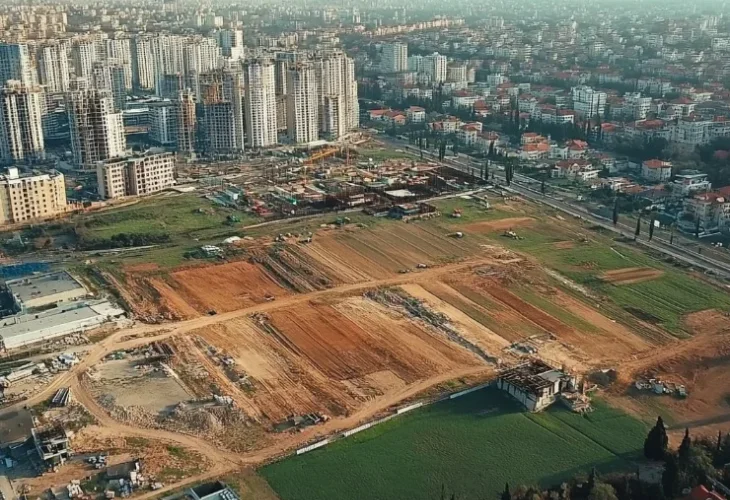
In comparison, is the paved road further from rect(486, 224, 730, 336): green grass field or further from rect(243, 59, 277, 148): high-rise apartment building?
rect(243, 59, 277, 148): high-rise apartment building

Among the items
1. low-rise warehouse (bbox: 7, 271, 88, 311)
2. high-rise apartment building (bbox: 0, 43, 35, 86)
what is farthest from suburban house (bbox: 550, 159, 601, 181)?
high-rise apartment building (bbox: 0, 43, 35, 86)

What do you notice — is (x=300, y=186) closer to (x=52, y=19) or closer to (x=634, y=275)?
(x=634, y=275)

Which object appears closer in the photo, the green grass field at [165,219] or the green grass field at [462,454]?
the green grass field at [462,454]

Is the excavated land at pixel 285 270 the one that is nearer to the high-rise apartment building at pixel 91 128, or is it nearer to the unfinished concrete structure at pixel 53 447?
the unfinished concrete structure at pixel 53 447

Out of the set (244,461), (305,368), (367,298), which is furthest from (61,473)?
(367,298)

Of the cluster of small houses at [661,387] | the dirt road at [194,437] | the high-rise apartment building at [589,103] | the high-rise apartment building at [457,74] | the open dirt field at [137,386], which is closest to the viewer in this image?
the dirt road at [194,437]

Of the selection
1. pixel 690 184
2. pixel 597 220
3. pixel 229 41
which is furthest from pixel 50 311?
pixel 229 41

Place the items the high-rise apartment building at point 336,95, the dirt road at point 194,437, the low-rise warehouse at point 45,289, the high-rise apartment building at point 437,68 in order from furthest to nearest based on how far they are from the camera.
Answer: the high-rise apartment building at point 437,68 < the high-rise apartment building at point 336,95 < the low-rise warehouse at point 45,289 < the dirt road at point 194,437

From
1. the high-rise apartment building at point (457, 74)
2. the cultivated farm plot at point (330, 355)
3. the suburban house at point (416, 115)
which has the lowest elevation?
the cultivated farm plot at point (330, 355)

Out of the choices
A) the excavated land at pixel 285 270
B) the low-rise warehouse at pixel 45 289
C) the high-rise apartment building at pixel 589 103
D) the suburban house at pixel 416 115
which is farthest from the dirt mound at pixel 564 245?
the high-rise apartment building at pixel 589 103
